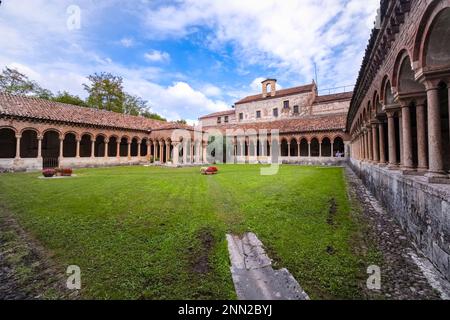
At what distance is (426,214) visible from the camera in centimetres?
350

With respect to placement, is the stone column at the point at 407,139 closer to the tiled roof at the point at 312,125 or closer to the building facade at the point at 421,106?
the building facade at the point at 421,106

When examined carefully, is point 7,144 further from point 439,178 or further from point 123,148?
point 439,178

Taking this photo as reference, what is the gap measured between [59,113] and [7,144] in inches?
200

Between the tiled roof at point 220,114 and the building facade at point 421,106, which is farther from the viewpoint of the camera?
the tiled roof at point 220,114

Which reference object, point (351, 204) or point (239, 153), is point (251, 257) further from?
point (239, 153)

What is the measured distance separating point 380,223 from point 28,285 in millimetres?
6506

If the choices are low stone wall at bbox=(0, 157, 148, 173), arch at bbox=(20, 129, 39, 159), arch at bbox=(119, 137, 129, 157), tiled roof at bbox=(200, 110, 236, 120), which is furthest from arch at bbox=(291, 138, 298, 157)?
arch at bbox=(20, 129, 39, 159)

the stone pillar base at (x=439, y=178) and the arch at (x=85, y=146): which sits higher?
the arch at (x=85, y=146)

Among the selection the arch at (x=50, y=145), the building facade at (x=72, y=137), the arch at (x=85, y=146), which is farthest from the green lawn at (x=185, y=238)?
the arch at (x=85, y=146)

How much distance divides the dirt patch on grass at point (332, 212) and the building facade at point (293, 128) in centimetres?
2002

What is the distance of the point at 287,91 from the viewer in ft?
118

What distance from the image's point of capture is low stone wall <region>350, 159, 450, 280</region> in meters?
2.92

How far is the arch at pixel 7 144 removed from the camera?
1931 centimetres

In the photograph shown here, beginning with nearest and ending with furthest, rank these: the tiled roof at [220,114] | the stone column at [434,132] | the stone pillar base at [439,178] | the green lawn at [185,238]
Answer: the green lawn at [185,238], the stone pillar base at [439,178], the stone column at [434,132], the tiled roof at [220,114]
